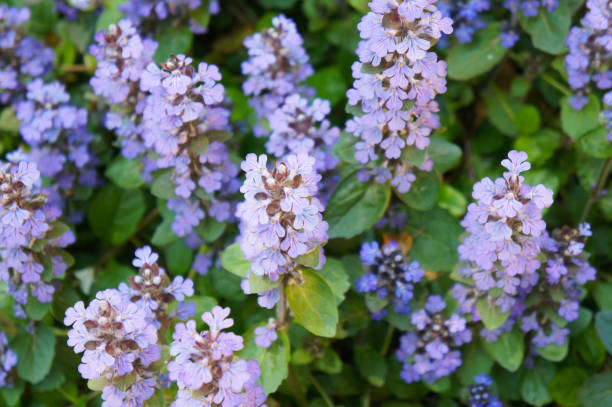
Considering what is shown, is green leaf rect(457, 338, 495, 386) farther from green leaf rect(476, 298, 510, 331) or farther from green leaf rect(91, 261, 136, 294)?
green leaf rect(91, 261, 136, 294)

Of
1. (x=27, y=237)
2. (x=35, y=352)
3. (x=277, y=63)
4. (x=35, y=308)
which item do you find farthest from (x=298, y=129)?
(x=35, y=352)

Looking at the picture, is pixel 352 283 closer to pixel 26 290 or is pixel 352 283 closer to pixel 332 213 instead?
pixel 332 213

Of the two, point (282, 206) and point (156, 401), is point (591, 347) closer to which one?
point (282, 206)

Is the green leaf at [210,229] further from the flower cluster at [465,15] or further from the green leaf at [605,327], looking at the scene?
the green leaf at [605,327]

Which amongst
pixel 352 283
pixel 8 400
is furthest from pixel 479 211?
pixel 8 400

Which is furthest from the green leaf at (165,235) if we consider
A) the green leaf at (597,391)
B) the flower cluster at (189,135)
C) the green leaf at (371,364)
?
the green leaf at (597,391)

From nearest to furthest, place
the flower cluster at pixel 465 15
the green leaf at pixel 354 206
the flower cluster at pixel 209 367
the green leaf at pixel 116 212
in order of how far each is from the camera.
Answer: the flower cluster at pixel 209 367 → the green leaf at pixel 354 206 → the flower cluster at pixel 465 15 → the green leaf at pixel 116 212
